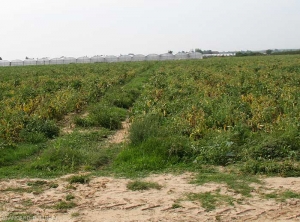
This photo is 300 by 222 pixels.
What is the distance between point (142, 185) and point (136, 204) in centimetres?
68

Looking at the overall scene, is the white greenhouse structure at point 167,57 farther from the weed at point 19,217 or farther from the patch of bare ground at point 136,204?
the weed at point 19,217

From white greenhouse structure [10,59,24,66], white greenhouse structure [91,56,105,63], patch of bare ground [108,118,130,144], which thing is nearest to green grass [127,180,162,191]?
patch of bare ground [108,118,130,144]

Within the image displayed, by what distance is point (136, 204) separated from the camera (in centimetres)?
518

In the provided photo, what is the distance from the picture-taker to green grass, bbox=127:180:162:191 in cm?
580

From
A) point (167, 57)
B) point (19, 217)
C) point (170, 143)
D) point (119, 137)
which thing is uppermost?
point (167, 57)

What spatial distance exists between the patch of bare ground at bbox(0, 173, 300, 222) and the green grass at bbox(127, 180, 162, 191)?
4.0 inches

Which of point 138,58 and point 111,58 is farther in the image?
point 138,58

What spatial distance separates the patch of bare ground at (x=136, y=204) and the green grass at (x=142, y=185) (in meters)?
0.10

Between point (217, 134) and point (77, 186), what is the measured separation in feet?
11.9

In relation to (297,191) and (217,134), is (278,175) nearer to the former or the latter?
(297,191)

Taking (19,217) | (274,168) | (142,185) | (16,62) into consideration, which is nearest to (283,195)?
(274,168)

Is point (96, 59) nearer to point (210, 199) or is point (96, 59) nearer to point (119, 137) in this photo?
point (119, 137)

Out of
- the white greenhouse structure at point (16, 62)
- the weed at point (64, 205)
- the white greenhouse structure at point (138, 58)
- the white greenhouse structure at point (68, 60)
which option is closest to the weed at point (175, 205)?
the weed at point (64, 205)

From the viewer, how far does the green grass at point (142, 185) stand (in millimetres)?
5804
